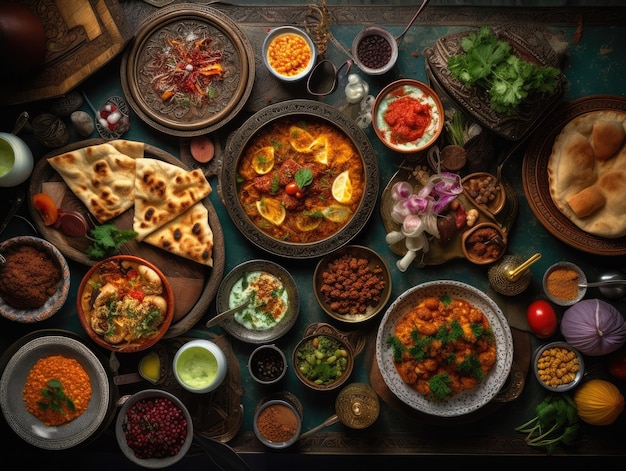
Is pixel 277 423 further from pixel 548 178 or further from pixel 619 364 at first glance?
pixel 548 178

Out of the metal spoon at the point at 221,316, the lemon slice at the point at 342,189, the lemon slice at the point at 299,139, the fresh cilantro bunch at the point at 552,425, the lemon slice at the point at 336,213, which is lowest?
the fresh cilantro bunch at the point at 552,425

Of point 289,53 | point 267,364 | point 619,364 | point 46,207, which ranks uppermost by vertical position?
point 289,53

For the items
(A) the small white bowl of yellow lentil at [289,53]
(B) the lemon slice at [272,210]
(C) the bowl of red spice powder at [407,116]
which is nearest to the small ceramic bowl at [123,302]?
(B) the lemon slice at [272,210]

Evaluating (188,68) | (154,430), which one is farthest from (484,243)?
(154,430)

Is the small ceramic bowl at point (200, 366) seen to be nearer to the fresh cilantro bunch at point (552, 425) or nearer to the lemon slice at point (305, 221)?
the lemon slice at point (305, 221)

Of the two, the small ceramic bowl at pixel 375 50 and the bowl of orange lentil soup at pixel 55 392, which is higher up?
the small ceramic bowl at pixel 375 50

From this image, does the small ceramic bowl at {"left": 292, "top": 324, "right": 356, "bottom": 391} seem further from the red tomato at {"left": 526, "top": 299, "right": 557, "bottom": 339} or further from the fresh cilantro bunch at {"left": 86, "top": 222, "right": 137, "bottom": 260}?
the fresh cilantro bunch at {"left": 86, "top": 222, "right": 137, "bottom": 260}

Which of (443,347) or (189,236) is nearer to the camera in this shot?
(443,347)
